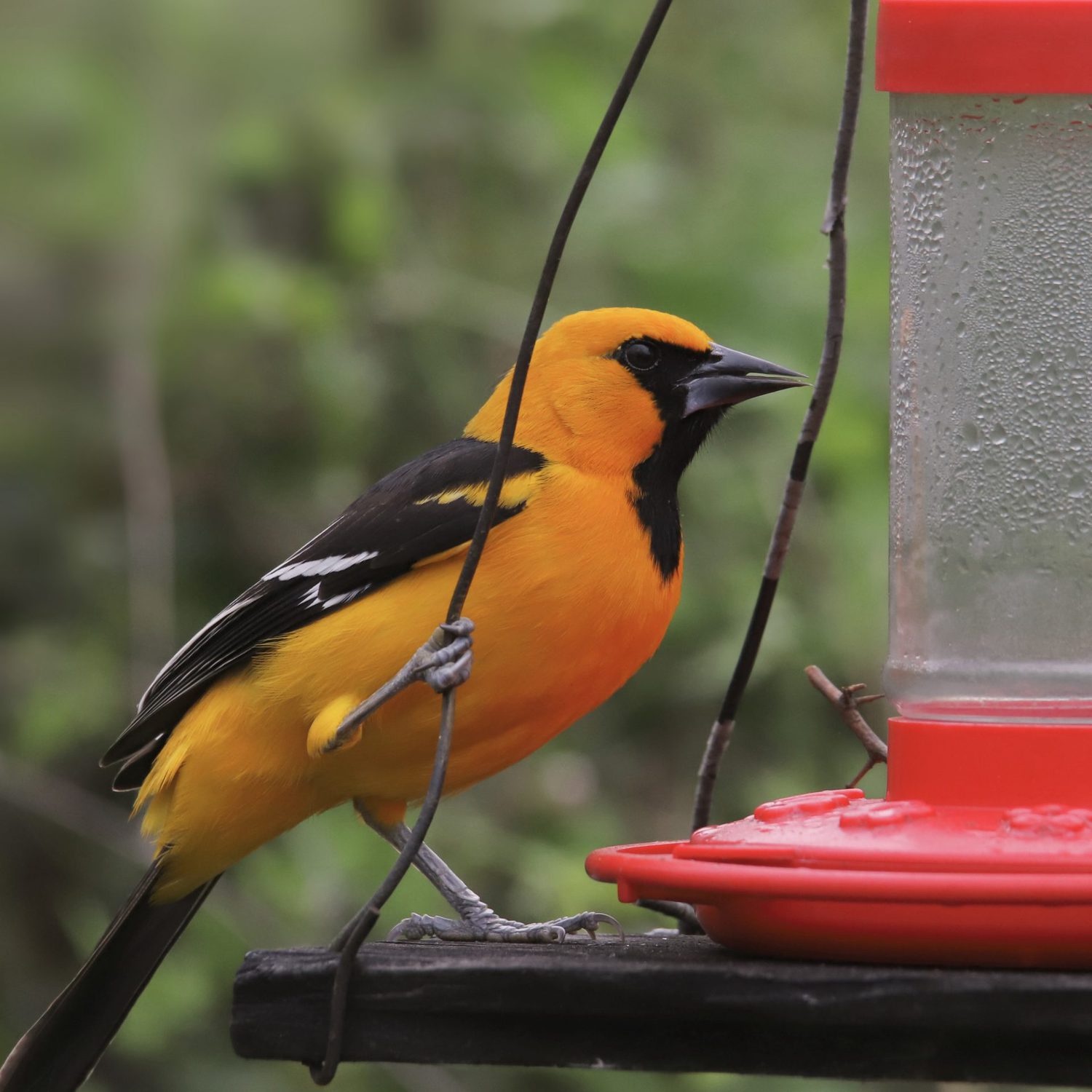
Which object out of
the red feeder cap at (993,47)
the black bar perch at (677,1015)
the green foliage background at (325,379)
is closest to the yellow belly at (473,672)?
the black bar perch at (677,1015)

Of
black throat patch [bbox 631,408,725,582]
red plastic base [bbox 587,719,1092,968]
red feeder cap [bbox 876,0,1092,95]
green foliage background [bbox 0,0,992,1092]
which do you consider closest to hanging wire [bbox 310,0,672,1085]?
red plastic base [bbox 587,719,1092,968]

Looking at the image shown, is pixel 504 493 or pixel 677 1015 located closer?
pixel 677 1015

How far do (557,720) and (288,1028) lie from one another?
118 cm

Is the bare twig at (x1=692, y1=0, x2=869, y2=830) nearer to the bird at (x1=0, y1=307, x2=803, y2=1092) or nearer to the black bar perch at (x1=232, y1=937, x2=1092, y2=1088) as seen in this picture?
the bird at (x1=0, y1=307, x2=803, y2=1092)

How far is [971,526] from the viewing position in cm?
235

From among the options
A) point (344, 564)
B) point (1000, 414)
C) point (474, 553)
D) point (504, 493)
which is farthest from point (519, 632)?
point (1000, 414)

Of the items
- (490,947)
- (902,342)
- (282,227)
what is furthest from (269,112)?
(490,947)

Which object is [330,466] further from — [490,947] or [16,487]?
[490,947]

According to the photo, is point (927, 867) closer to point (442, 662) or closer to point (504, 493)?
point (442, 662)

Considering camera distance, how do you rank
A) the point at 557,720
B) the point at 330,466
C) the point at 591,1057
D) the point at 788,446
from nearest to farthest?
1. the point at 591,1057
2. the point at 557,720
3. the point at 788,446
4. the point at 330,466

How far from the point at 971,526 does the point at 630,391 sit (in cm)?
97

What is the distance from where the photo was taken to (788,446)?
4.53 m

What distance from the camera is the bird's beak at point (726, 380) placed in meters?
3.08

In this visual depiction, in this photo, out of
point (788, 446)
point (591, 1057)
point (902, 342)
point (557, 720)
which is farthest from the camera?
point (788, 446)
